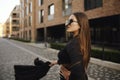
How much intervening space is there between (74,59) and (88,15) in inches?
884

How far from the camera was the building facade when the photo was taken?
72.9 ft

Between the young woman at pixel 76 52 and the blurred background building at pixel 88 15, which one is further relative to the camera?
the blurred background building at pixel 88 15

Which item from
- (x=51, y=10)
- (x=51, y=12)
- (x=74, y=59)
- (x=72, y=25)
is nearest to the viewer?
(x=74, y=59)

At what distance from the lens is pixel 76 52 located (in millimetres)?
2898

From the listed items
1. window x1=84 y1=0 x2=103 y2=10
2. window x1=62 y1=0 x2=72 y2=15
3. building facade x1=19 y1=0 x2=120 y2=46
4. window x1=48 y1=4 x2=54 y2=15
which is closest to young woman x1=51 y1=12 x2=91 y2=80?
building facade x1=19 y1=0 x2=120 y2=46

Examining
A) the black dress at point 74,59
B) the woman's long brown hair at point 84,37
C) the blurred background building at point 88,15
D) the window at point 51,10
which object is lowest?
the black dress at point 74,59

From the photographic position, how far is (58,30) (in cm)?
4822

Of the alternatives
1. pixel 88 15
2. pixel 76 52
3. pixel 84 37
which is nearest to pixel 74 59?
pixel 76 52

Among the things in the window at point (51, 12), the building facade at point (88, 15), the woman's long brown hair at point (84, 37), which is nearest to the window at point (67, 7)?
the building facade at point (88, 15)

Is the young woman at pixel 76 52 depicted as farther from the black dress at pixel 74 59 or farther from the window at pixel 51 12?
the window at pixel 51 12

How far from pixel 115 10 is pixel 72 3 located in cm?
952

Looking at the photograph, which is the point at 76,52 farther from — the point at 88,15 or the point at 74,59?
the point at 88,15

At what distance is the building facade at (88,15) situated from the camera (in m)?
22.2

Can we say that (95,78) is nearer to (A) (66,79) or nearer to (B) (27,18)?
(A) (66,79)
